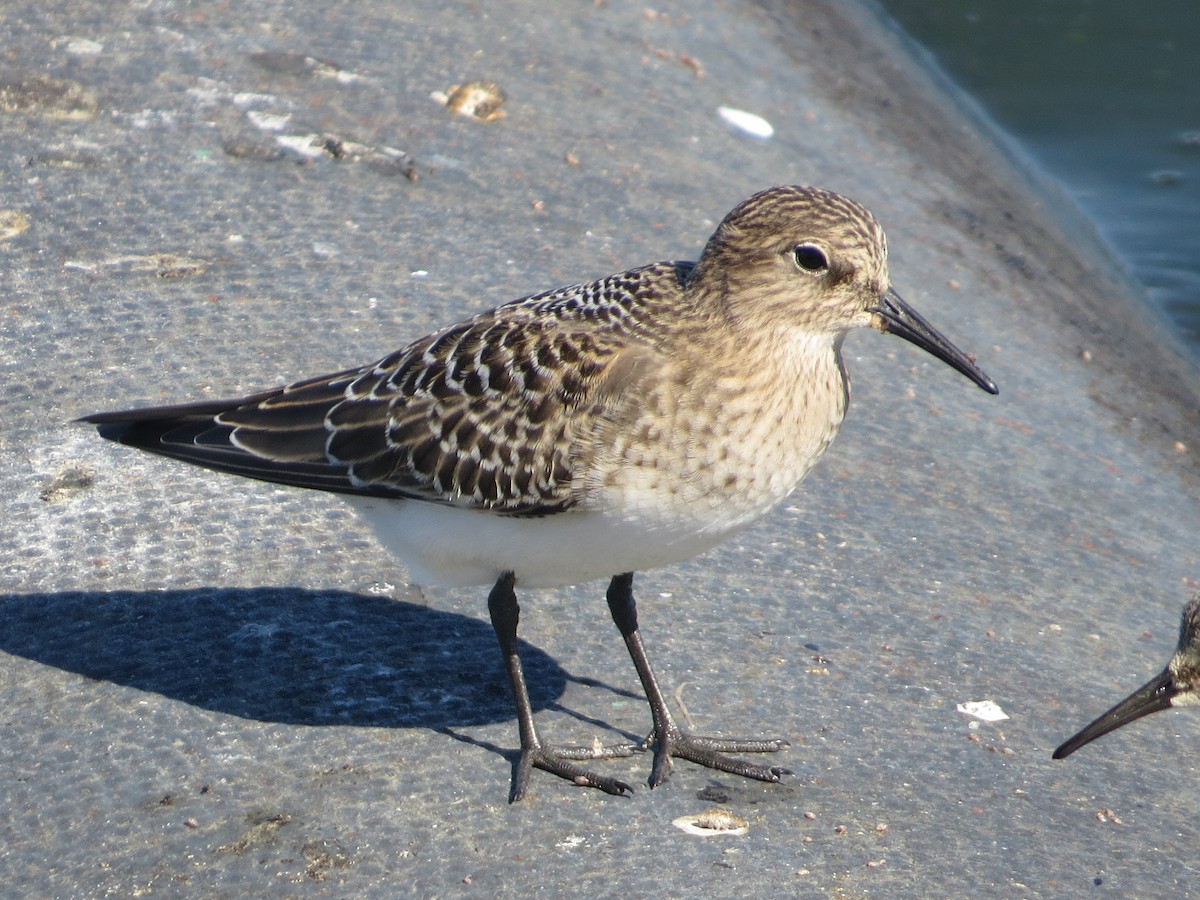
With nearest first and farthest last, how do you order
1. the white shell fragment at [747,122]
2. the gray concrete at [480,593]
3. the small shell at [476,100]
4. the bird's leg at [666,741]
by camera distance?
the gray concrete at [480,593]
the bird's leg at [666,741]
the small shell at [476,100]
the white shell fragment at [747,122]

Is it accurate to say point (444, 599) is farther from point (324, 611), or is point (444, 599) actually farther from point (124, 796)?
point (124, 796)

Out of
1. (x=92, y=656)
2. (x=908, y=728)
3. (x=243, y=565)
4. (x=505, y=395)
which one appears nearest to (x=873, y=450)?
(x=908, y=728)

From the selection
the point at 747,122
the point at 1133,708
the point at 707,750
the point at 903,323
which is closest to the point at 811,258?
the point at 903,323

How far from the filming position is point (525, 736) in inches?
191

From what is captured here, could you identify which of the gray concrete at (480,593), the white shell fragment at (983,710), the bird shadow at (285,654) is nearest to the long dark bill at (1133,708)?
the gray concrete at (480,593)

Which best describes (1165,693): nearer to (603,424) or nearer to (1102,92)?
(603,424)

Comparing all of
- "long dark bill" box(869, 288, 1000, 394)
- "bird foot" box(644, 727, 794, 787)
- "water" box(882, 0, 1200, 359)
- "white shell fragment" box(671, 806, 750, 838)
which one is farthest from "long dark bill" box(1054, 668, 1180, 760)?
"water" box(882, 0, 1200, 359)

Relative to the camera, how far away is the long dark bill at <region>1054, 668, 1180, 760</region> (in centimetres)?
477

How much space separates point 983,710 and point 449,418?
7.35 feet

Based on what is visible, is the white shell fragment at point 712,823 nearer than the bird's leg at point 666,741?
Yes

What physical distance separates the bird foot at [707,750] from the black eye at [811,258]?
1.64m

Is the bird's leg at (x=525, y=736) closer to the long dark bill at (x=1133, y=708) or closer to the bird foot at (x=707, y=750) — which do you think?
the bird foot at (x=707, y=750)

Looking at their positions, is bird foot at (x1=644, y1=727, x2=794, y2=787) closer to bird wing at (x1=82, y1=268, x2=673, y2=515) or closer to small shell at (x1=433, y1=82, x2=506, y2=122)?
bird wing at (x1=82, y1=268, x2=673, y2=515)

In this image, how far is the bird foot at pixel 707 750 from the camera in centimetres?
493
